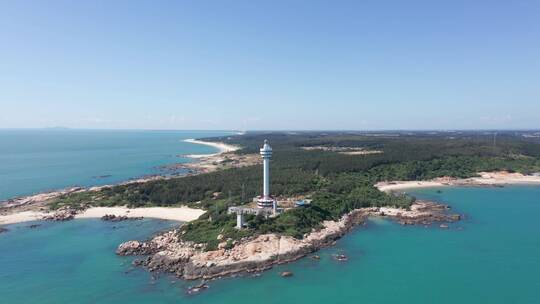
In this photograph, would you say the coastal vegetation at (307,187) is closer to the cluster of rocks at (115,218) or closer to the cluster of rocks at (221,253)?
the cluster of rocks at (221,253)

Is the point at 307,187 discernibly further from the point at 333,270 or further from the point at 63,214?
the point at 63,214

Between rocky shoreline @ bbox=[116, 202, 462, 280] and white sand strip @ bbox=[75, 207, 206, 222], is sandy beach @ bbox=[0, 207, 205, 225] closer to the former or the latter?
white sand strip @ bbox=[75, 207, 206, 222]

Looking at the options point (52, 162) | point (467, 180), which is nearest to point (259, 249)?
point (467, 180)

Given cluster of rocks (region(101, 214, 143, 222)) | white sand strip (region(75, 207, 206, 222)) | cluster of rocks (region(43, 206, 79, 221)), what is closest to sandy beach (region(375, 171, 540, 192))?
white sand strip (region(75, 207, 206, 222))

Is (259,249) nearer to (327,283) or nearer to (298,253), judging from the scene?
(298,253)

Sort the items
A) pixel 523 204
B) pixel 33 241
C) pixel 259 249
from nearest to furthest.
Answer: pixel 259 249 → pixel 33 241 → pixel 523 204

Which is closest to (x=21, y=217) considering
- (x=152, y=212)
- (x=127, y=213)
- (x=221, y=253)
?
(x=127, y=213)
